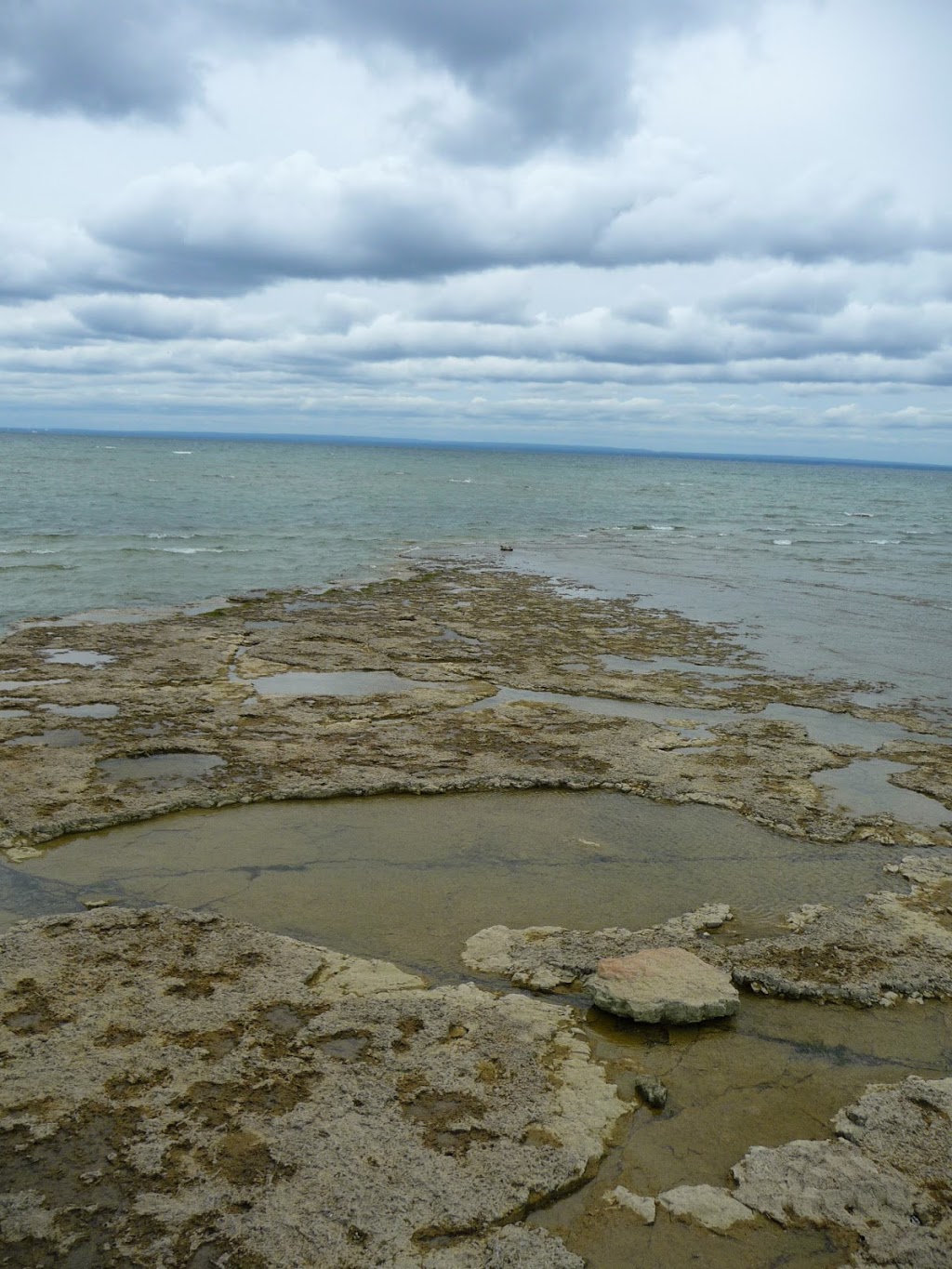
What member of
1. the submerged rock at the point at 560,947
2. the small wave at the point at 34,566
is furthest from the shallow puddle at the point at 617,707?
the small wave at the point at 34,566

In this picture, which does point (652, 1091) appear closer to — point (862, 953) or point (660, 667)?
point (862, 953)

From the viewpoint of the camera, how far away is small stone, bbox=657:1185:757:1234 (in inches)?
130

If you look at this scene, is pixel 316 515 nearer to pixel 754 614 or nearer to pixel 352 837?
pixel 754 614

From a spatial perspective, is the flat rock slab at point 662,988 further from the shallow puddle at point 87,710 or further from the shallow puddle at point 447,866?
the shallow puddle at point 87,710

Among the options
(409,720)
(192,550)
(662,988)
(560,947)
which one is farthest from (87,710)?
(192,550)

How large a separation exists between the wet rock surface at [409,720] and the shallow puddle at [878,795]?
0.44 ft

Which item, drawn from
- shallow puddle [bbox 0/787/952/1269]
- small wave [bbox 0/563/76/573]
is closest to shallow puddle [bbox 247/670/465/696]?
shallow puddle [bbox 0/787/952/1269]

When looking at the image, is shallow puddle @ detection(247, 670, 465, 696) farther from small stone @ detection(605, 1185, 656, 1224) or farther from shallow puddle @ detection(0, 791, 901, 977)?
small stone @ detection(605, 1185, 656, 1224)

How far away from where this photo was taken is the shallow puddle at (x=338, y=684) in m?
10.5

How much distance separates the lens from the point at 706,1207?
3367 mm

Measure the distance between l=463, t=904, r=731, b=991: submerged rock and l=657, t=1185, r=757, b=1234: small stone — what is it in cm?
134

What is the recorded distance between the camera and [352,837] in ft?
21.5

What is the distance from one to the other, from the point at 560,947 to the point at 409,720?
455 centimetres

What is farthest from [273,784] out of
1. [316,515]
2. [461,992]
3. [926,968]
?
[316,515]
